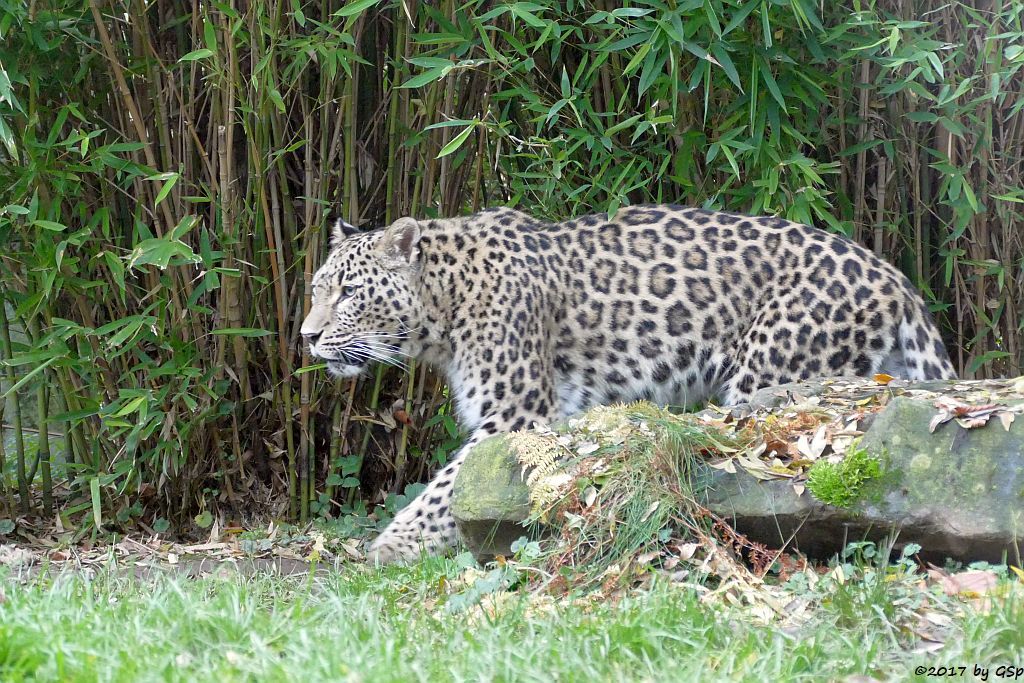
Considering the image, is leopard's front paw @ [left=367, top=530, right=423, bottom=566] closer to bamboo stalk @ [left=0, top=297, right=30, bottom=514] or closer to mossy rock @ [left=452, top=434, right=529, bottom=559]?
mossy rock @ [left=452, top=434, right=529, bottom=559]

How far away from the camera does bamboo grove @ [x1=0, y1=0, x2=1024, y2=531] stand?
22.4ft

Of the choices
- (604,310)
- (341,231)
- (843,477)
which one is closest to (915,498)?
(843,477)

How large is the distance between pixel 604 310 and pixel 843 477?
8.36 feet

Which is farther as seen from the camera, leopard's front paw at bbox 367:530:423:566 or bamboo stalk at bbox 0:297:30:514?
bamboo stalk at bbox 0:297:30:514

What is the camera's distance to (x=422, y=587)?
16.5 feet

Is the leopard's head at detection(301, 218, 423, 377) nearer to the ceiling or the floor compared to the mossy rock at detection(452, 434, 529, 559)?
nearer to the ceiling

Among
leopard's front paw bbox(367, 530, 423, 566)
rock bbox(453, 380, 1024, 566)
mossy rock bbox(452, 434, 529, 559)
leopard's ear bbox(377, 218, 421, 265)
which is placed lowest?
leopard's front paw bbox(367, 530, 423, 566)

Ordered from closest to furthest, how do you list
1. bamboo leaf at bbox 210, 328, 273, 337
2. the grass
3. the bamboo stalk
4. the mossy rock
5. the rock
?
the grass < the rock < the mossy rock < bamboo leaf at bbox 210, 328, 273, 337 < the bamboo stalk

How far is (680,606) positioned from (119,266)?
12.9 ft

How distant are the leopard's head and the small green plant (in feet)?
9.63

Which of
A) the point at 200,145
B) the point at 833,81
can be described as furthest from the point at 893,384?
the point at 200,145

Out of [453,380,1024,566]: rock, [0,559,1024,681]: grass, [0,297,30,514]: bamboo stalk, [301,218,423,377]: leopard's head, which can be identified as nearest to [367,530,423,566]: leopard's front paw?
[301,218,423,377]: leopard's head

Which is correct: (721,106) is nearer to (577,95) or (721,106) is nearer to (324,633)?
(577,95)

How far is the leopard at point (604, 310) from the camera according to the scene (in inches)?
259
